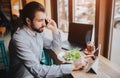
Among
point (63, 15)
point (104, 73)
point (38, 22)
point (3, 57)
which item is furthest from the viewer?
point (63, 15)

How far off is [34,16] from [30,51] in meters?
0.33

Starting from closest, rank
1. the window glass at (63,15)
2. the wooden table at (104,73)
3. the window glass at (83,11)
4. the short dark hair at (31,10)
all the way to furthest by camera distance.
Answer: the wooden table at (104,73) < the short dark hair at (31,10) < the window glass at (83,11) < the window glass at (63,15)

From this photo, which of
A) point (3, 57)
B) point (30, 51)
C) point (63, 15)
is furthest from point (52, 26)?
point (63, 15)

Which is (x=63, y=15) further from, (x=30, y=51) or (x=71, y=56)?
(x=30, y=51)

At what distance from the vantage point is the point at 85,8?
269 cm

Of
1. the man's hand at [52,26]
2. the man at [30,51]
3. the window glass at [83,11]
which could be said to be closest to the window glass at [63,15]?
the window glass at [83,11]

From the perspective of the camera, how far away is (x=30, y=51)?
156 centimetres

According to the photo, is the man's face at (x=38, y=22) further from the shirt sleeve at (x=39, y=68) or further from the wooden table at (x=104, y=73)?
the wooden table at (x=104, y=73)

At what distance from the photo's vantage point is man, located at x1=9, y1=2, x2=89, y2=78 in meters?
1.46

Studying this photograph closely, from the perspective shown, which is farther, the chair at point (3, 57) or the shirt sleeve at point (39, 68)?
the chair at point (3, 57)

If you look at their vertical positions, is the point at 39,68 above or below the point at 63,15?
below

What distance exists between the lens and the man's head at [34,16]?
1628 millimetres

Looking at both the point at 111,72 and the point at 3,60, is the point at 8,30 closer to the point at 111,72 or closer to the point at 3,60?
the point at 3,60

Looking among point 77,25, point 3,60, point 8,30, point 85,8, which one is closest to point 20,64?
point 77,25
